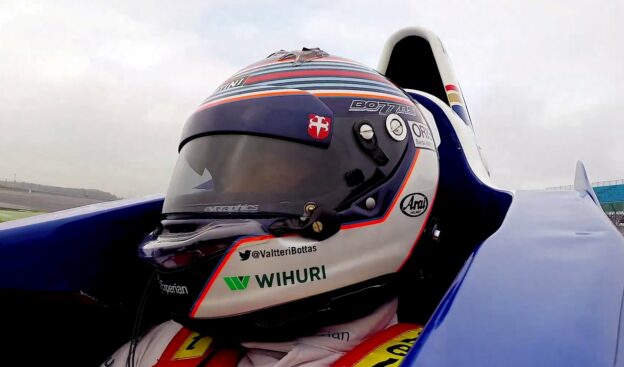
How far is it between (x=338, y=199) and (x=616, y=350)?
64cm

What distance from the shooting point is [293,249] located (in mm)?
974

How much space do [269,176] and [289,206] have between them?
0.09 metres

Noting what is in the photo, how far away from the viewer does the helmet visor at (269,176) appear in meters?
1.03

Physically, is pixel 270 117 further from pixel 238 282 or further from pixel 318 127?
pixel 238 282

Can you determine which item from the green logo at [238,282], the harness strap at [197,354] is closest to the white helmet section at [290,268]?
the green logo at [238,282]

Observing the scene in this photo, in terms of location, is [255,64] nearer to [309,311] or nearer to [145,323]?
[309,311]

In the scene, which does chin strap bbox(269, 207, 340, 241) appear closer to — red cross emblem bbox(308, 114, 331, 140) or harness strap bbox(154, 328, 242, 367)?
red cross emblem bbox(308, 114, 331, 140)

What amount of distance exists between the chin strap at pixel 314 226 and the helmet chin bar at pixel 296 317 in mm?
142

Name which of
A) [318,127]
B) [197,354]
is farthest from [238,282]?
[318,127]

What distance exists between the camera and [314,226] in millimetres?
986

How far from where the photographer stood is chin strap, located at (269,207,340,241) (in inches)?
38.9

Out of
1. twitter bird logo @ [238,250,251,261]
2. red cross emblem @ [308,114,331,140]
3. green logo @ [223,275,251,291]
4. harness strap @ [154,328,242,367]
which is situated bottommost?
harness strap @ [154,328,242,367]

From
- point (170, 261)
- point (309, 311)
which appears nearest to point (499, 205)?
point (309, 311)

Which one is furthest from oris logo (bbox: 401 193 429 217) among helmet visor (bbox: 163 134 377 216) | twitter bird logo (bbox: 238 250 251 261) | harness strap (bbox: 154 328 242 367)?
harness strap (bbox: 154 328 242 367)
